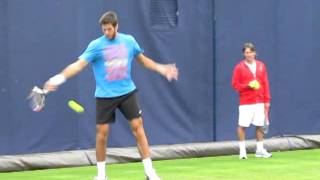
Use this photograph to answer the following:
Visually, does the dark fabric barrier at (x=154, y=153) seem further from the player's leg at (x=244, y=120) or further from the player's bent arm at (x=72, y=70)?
the player's bent arm at (x=72, y=70)

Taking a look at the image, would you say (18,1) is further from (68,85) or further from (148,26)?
(148,26)

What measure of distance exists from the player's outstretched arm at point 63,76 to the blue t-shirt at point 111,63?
19cm

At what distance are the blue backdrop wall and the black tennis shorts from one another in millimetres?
2777

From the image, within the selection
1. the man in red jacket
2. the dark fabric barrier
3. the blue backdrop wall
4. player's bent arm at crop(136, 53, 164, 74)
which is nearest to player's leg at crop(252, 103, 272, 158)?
the man in red jacket

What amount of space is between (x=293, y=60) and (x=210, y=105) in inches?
68.5

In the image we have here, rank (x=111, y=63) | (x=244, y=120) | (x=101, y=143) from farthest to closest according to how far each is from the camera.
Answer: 1. (x=244, y=120)
2. (x=101, y=143)
3. (x=111, y=63)

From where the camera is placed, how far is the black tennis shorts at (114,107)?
8.02 meters

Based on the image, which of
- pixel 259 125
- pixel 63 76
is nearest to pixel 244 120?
pixel 259 125

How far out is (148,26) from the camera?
11.6 m

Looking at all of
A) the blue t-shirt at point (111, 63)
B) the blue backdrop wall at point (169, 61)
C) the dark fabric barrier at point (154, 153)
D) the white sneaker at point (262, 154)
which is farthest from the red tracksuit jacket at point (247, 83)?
the blue t-shirt at point (111, 63)

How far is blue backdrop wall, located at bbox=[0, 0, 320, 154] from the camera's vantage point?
10539 mm

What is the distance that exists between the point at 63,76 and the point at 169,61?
448 centimetres

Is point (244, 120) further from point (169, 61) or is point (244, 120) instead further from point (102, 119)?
point (102, 119)

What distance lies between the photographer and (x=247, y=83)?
431 inches
